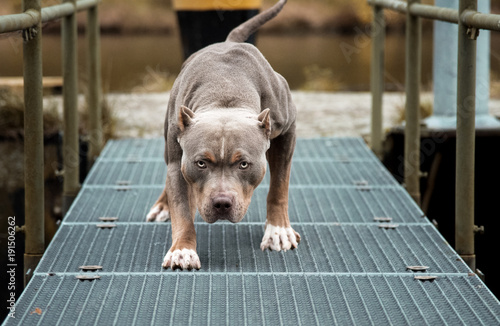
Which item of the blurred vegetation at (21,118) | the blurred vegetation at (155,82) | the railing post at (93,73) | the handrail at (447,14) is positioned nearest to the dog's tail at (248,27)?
the handrail at (447,14)

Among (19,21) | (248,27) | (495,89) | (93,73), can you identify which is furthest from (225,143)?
(495,89)

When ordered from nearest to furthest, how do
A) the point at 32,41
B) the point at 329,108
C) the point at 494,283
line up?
the point at 32,41
the point at 494,283
the point at 329,108

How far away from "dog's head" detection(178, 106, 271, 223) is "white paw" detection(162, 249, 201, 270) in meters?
0.29

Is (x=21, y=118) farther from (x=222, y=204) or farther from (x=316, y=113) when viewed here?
(x=222, y=204)

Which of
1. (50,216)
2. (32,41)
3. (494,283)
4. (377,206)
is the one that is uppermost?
(32,41)

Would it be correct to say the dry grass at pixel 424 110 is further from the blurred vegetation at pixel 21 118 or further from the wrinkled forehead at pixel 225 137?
the wrinkled forehead at pixel 225 137

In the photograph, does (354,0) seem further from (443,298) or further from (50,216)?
(443,298)

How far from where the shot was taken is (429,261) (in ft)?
11.7

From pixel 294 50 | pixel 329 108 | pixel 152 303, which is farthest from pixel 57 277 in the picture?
pixel 294 50

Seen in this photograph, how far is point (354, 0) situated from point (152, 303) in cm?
1313

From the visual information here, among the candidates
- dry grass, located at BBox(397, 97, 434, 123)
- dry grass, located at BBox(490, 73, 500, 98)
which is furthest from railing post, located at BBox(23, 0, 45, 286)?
dry grass, located at BBox(490, 73, 500, 98)

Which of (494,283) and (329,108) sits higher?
(329,108)

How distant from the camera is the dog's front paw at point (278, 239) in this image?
3.73 meters

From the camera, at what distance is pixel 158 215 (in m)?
4.29
